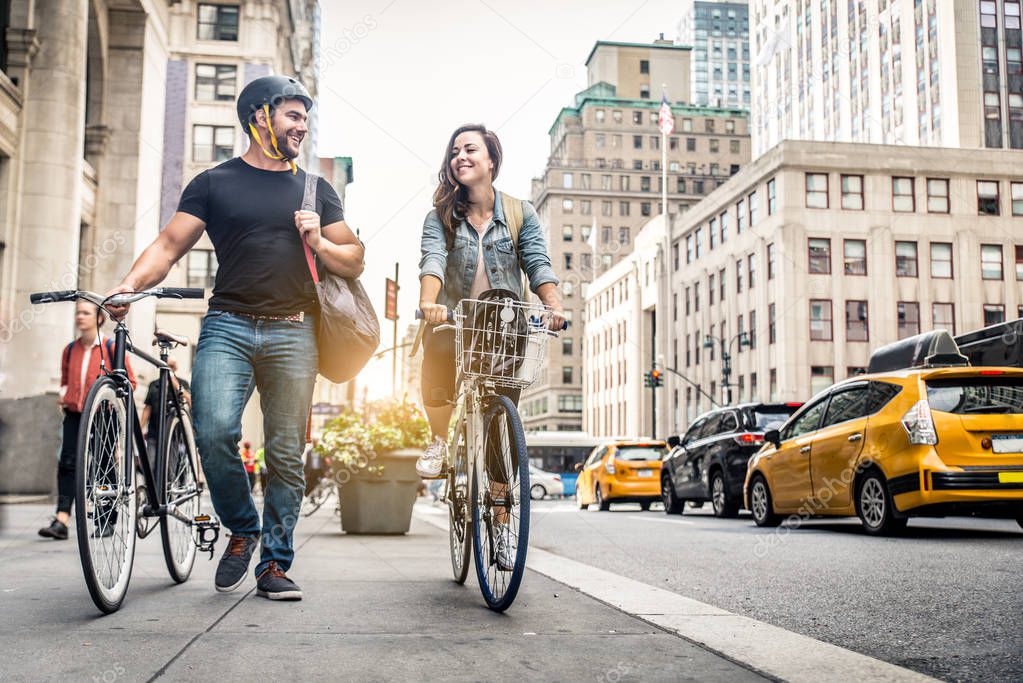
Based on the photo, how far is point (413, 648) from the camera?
133 inches

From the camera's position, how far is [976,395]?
30.7 ft

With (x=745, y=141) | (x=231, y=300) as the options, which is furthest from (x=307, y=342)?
(x=745, y=141)

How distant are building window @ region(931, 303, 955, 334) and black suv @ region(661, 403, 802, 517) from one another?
41.8 meters

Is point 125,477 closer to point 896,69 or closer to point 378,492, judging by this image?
point 378,492

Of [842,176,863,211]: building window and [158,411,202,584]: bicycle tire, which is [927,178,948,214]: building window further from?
[158,411,202,584]: bicycle tire

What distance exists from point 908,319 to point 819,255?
5.59 m

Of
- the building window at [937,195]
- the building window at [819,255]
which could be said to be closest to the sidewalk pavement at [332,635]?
the building window at [819,255]

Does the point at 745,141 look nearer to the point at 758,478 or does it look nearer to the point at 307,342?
the point at 758,478

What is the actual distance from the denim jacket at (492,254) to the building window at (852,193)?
175 ft

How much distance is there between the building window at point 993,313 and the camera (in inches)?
2141

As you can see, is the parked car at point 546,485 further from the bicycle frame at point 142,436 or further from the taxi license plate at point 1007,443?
the bicycle frame at point 142,436

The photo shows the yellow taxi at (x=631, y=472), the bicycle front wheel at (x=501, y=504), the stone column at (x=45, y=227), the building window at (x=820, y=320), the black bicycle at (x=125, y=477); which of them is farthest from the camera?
the building window at (x=820, y=320)

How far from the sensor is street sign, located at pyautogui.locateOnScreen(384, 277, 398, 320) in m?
35.5

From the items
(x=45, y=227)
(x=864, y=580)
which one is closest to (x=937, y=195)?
(x=45, y=227)
